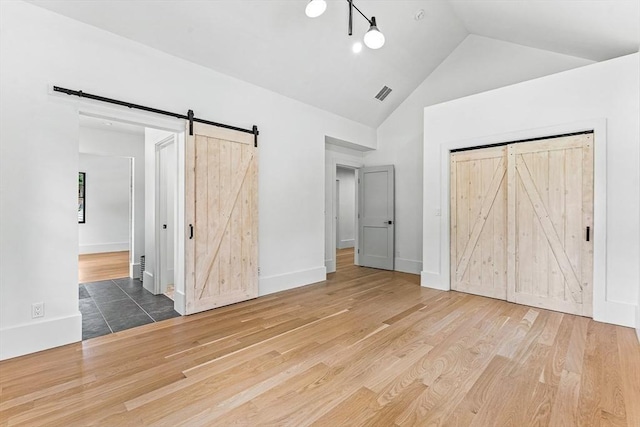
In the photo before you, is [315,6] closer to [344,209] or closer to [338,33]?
[338,33]

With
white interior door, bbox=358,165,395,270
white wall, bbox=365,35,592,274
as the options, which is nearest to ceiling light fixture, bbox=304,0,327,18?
white wall, bbox=365,35,592,274

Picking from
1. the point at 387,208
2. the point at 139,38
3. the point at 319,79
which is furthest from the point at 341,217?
the point at 139,38

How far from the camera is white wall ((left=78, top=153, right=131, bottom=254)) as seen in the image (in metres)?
8.43

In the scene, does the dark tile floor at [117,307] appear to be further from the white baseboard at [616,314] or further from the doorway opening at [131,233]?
the white baseboard at [616,314]

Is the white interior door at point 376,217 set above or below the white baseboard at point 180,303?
above

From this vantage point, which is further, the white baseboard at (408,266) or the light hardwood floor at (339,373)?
the white baseboard at (408,266)

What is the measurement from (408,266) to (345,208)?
4.44 m

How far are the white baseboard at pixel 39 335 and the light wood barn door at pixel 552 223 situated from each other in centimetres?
508

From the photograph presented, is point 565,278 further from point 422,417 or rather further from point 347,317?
point 422,417

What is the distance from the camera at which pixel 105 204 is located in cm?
874

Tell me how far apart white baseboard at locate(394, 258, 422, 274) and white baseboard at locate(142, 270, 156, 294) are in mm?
4455

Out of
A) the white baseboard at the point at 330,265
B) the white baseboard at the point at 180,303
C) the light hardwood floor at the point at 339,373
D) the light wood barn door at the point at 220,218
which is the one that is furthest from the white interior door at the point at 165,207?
the white baseboard at the point at 330,265

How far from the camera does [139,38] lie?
309 cm

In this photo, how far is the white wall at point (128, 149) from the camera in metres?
5.68
